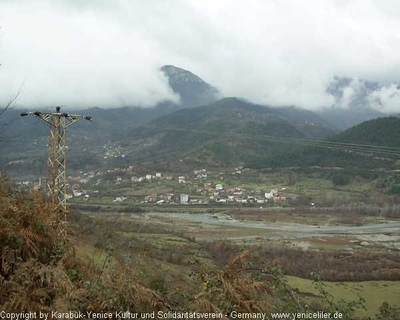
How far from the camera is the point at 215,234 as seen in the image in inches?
1521

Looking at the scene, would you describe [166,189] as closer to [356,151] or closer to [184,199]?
[184,199]

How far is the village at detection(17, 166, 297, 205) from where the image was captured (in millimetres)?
67312

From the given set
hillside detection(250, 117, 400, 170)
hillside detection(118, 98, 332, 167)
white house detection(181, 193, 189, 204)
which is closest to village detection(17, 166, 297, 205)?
white house detection(181, 193, 189, 204)

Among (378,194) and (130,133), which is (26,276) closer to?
(378,194)

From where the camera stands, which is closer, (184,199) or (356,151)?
(184,199)

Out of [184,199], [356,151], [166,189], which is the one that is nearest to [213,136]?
[356,151]

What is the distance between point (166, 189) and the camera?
77125 millimetres

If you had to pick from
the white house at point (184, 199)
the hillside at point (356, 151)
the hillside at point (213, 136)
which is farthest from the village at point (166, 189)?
the hillside at point (356, 151)

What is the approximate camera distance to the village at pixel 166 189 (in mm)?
67312

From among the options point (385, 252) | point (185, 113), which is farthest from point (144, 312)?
point (185, 113)

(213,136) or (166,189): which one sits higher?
(213,136)

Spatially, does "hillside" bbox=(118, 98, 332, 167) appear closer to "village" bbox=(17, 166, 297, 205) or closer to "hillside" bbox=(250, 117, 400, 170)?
"village" bbox=(17, 166, 297, 205)

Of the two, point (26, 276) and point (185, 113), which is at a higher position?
point (185, 113)

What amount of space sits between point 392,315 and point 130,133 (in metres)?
158
